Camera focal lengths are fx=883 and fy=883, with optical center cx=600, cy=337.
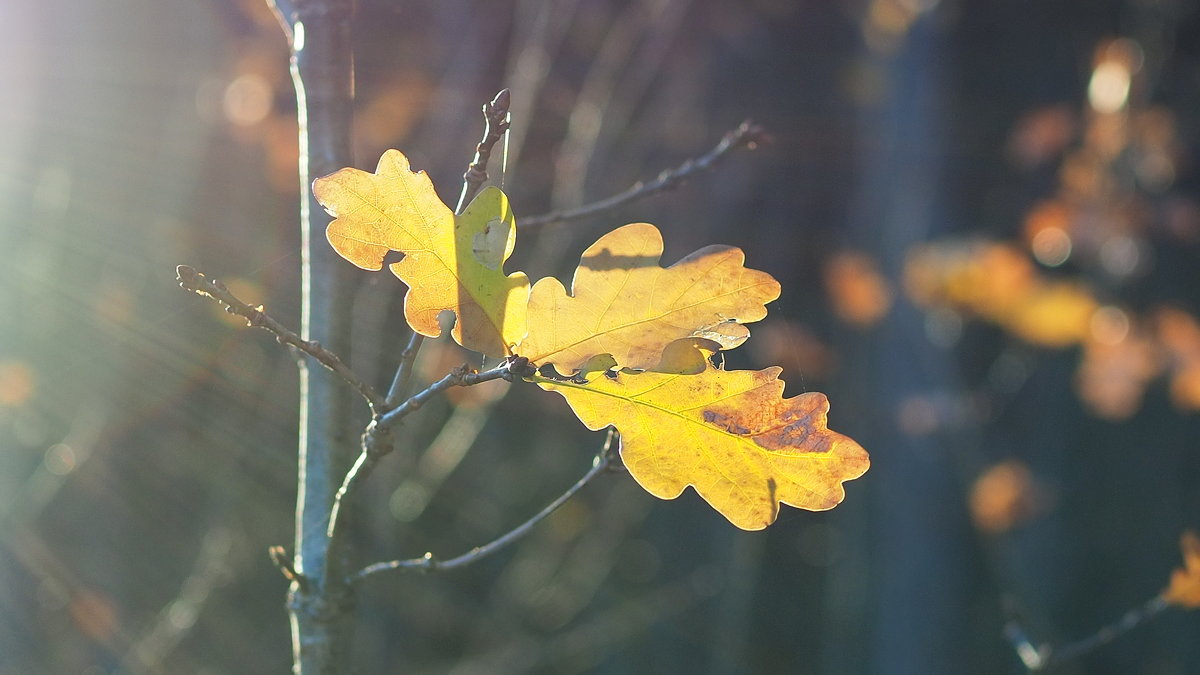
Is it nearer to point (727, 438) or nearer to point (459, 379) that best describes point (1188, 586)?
point (727, 438)

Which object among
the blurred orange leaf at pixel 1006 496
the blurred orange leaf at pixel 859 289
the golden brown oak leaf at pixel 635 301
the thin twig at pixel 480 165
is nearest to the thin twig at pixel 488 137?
the thin twig at pixel 480 165

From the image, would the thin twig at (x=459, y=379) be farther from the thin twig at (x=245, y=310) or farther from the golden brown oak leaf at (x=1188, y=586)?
the golden brown oak leaf at (x=1188, y=586)

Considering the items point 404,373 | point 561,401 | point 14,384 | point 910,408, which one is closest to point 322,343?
point 404,373

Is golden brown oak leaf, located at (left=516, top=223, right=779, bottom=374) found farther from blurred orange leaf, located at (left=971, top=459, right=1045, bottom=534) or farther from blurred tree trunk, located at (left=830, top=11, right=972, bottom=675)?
blurred orange leaf, located at (left=971, top=459, right=1045, bottom=534)

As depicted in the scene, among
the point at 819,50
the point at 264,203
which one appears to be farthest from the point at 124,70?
the point at 819,50

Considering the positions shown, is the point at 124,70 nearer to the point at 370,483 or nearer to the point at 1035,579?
the point at 370,483

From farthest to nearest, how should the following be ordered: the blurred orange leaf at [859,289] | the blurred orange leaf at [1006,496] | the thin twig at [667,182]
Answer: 1. the blurred orange leaf at [859,289]
2. the blurred orange leaf at [1006,496]
3. the thin twig at [667,182]
